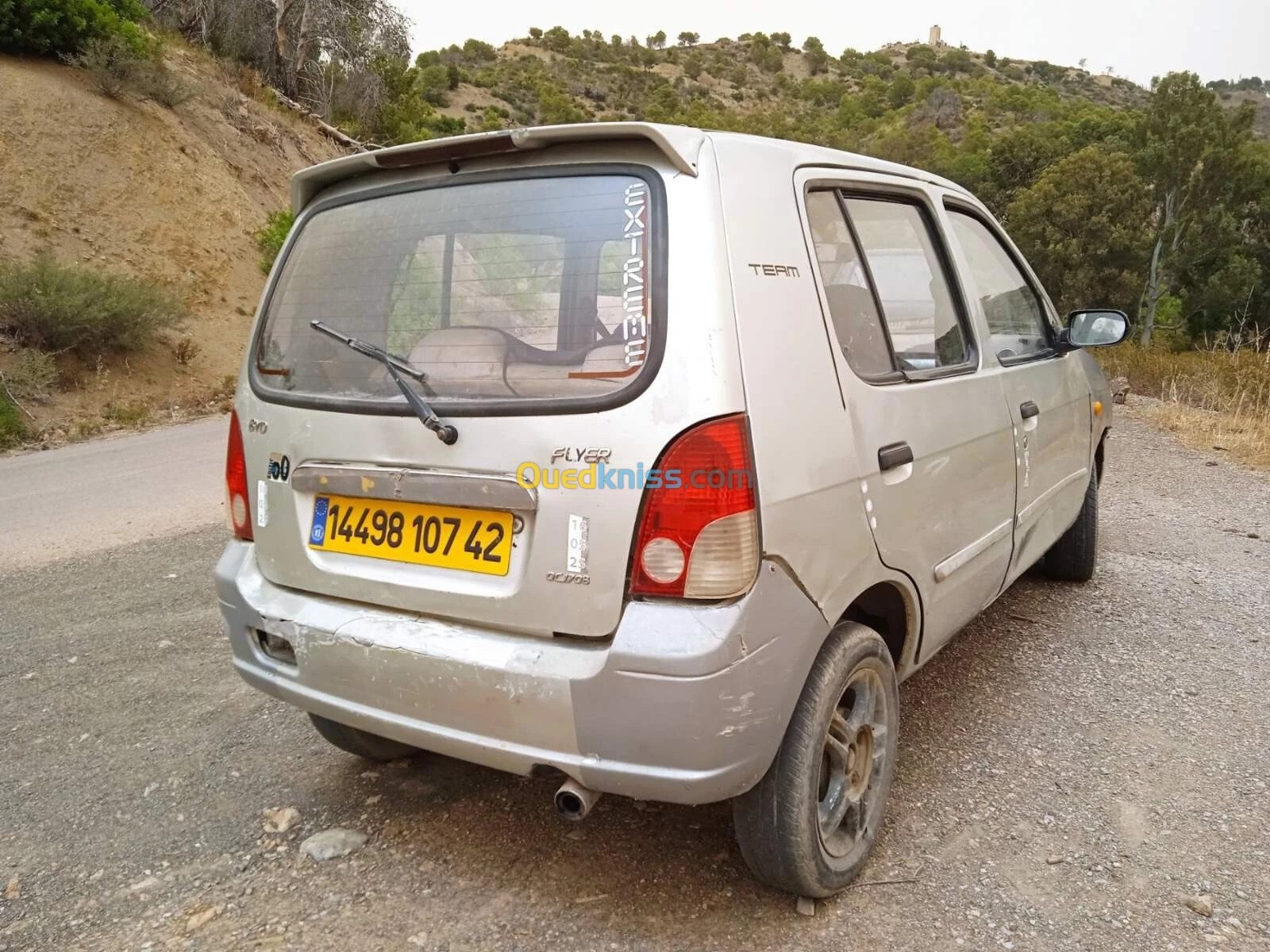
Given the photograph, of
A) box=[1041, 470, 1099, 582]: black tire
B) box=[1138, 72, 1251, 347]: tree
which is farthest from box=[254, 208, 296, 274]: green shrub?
box=[1138, 72, 1251, 347]: tree

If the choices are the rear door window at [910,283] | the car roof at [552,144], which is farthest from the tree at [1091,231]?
the car roof at [552,144]

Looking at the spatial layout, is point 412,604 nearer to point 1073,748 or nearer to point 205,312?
point 1073,748

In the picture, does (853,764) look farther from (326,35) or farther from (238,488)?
(326,35)

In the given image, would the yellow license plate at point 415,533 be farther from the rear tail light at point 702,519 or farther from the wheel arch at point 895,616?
the wheel arch at point 895,616

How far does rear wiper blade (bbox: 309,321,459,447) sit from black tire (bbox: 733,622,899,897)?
99 cm

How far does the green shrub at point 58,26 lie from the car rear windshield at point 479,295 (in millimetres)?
17012

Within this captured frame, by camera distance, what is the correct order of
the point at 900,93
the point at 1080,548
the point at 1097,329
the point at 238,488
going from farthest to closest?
the point at 900,93, the point at 1080,548, the point at 1097,329, the point at 238,488

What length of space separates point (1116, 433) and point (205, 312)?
43.2 feet

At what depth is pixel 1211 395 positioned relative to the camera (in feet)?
33.1

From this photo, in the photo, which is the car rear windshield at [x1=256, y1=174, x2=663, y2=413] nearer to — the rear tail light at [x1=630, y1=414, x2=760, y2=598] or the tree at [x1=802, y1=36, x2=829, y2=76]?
the rear tail light at [x1=630, y1=414, x2=760, y2=598]

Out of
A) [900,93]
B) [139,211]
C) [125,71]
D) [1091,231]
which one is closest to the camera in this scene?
[139,211]

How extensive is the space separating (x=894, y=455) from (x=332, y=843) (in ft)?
5.99

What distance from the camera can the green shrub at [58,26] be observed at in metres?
14.8

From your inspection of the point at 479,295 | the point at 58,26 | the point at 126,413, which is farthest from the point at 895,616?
the point at 58,26
